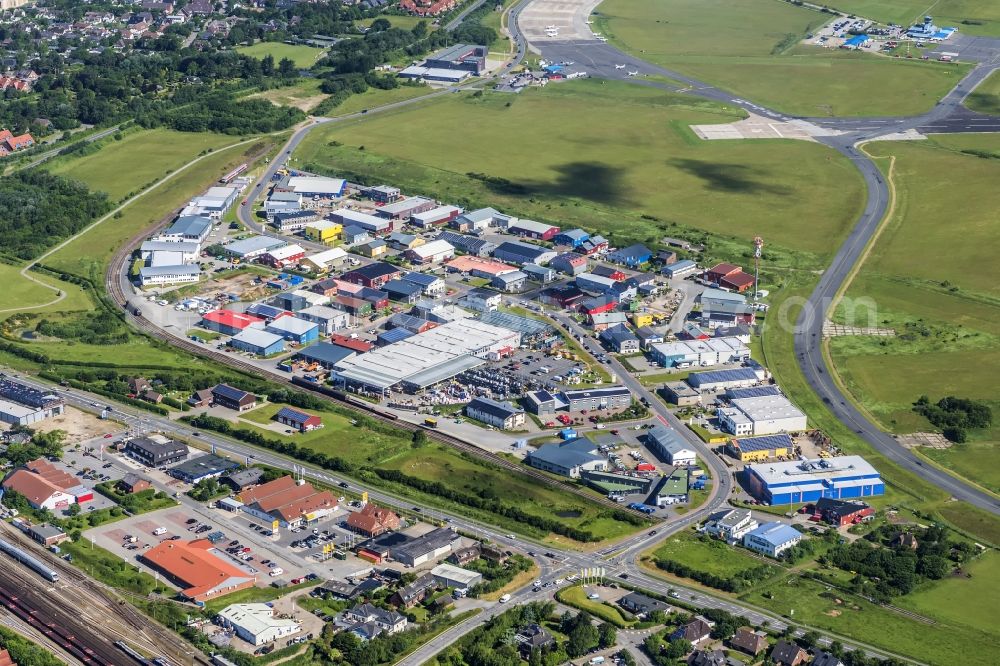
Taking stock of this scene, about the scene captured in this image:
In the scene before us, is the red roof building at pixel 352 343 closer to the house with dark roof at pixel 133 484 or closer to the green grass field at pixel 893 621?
the house with dark roof at pixel 133 484

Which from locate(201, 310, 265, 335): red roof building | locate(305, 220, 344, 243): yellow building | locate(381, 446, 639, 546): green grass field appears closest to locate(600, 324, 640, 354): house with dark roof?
locate(381, 446, 639, 546): green grass field

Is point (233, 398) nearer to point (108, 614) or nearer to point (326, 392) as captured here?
point (326, 392)

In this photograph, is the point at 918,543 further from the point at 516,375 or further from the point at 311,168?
the point at 311,168

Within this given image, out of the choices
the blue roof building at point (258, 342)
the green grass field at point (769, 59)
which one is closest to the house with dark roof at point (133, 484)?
the blue roof building at point (258, 342)

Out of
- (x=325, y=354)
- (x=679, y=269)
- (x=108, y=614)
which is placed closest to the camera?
(x=108, y=614)

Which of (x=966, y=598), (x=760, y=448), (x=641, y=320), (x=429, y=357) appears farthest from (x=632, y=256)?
(x=966, y=598)

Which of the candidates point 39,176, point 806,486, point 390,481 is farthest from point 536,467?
point 39,176

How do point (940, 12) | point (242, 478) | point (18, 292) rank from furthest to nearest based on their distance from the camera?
point (940, 12), point (18, 292), point (242, 478)

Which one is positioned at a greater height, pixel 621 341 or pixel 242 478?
pixel 621 341
